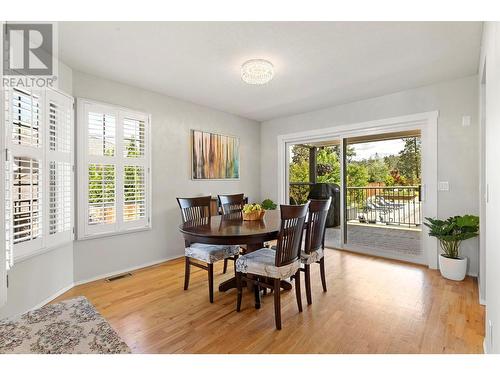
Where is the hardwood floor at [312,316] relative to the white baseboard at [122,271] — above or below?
below

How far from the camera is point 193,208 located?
3074mm

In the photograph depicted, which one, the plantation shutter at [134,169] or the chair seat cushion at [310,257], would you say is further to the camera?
the plantation shutter at [134,169]

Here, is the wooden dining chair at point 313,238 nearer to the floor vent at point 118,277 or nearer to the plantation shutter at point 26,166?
the floor vent at point 118,277

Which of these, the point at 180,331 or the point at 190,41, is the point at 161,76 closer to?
the point at 190,41

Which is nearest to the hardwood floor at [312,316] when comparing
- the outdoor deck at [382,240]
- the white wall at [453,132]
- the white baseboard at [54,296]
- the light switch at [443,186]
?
the white baseboard at [54,296]

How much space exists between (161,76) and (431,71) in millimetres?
3214

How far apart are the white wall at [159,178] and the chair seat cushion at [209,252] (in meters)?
1.14

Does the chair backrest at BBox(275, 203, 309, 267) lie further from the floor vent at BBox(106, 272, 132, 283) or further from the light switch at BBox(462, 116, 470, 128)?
the light switch at BBox(462, 116, 470, 128)

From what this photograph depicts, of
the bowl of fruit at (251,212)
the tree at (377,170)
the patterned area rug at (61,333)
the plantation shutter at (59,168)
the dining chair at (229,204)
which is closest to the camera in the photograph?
the patterned area rug at (61,333)

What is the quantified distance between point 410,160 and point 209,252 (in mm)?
3272

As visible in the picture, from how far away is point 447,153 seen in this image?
129 inches

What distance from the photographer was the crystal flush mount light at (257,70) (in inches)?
96.7
